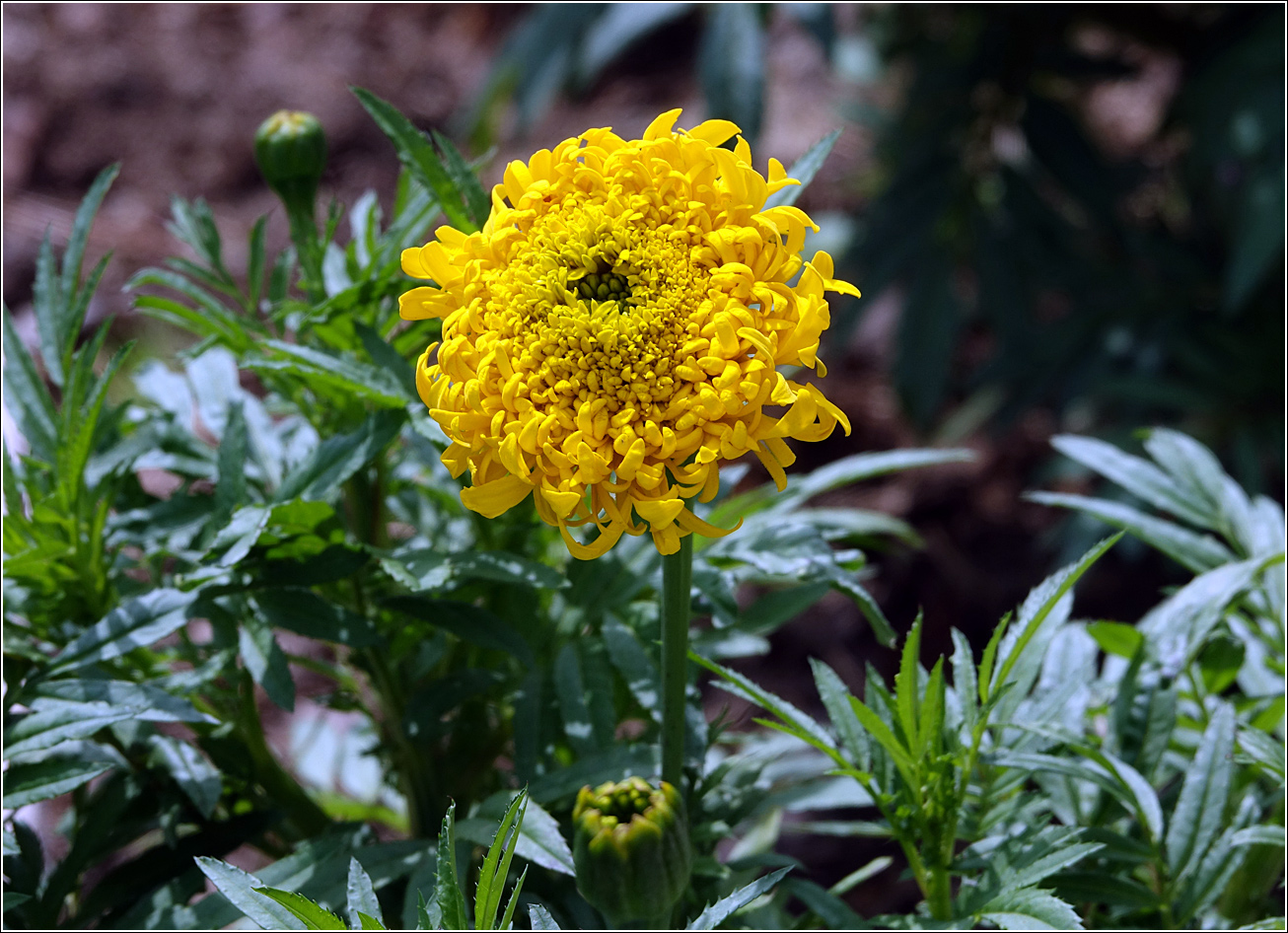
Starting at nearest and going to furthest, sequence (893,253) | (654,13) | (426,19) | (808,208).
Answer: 1. (654,13)
2. (893,253)
3. (808,208)
4. (426,19)

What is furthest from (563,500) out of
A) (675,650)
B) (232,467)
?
(232,467)

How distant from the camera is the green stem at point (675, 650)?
2.55ft

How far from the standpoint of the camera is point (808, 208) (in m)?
2.73

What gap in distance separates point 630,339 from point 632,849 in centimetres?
33

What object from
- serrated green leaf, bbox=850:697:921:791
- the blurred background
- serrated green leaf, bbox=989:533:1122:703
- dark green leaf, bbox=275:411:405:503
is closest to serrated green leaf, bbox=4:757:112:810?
dark green leaf, bbox=275:411:405:503

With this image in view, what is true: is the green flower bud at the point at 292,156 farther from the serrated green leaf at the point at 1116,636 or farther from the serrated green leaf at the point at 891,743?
the serrated green leaf at the point at 1116,636

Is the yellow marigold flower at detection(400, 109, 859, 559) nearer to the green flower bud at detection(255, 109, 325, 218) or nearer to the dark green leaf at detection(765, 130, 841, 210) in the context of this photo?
the dark green leaf at detection(765, 130, 841, 210)

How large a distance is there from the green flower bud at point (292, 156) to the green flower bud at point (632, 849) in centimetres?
58

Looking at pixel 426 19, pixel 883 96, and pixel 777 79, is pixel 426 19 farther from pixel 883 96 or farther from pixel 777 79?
pixel 883 96

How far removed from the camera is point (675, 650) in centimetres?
81

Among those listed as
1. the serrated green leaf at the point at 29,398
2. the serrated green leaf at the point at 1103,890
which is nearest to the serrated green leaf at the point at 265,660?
the serrated green leaf at the point at 29,398

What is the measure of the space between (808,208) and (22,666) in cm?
211

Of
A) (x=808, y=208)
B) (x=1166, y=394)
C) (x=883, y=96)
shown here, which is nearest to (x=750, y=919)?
(x=1166, y=394)

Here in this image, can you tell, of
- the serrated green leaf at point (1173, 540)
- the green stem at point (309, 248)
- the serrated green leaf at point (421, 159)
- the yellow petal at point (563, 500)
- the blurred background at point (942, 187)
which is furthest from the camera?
the blurred background at point (942, 187)
